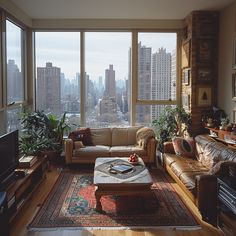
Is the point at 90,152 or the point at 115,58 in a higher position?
the point at 115,58

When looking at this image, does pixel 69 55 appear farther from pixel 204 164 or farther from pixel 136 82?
pixel 204 164

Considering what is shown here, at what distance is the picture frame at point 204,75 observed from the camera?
590cm

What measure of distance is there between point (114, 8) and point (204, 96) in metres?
2.32

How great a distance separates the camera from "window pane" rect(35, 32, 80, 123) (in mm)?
6602

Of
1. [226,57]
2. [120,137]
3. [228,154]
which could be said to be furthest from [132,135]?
[228,154]

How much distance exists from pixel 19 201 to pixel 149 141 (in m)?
2.69

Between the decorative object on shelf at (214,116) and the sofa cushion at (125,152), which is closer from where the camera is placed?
the decorative object on shelf at (214,116)

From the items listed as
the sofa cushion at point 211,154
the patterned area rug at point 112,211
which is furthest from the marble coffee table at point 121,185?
the sofa cushion at point 211,154

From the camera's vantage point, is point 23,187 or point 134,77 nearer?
point 23,187

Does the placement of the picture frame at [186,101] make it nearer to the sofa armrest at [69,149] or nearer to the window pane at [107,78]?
the window pane at [107,78]

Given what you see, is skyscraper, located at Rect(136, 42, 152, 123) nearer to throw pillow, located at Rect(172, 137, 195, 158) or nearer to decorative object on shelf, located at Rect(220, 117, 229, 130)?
throw pillow, located at Rect(172, 137, 195, 158)

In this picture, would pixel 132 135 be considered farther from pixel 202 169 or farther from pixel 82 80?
pixel 202 169

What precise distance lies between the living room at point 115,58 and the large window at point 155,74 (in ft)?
0.07

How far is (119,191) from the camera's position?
3785 millimetres
